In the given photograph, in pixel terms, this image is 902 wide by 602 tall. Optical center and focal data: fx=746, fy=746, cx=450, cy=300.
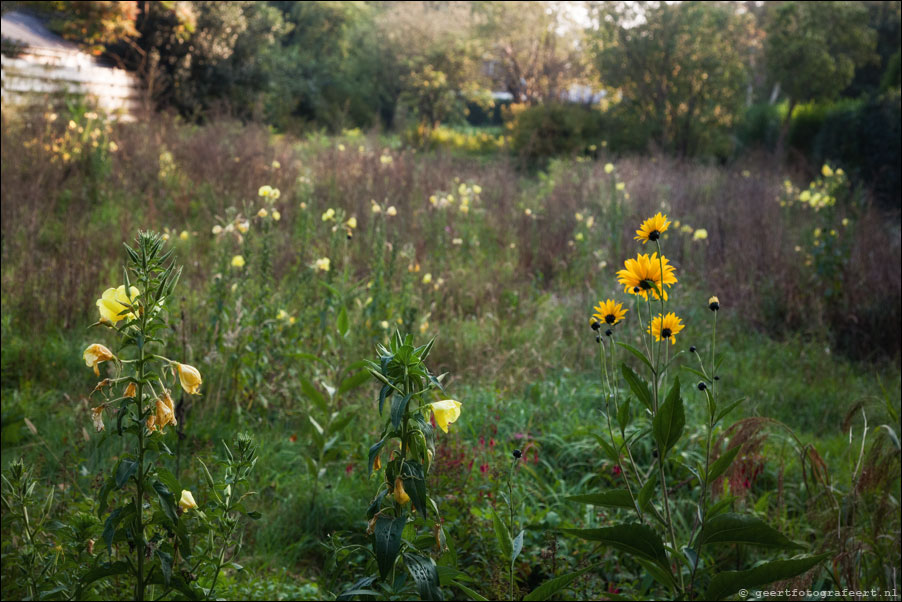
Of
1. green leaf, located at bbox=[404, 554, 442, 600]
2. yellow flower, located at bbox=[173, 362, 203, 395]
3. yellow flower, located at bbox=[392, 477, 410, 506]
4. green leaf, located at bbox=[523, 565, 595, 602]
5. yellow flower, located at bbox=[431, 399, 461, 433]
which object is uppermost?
yellow flower, located at bbox=[431, 399, 461, 433]

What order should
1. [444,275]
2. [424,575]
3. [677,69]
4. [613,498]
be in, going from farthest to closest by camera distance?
[677,69]
[444,275]
[613,498]
[424,575]

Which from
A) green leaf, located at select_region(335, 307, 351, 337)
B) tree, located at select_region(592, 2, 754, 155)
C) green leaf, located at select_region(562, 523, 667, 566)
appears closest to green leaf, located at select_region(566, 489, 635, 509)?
green leaf, located at select_region(562, 523, 667, 566)

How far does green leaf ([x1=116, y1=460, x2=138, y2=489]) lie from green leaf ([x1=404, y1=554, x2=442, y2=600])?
20.9 inches

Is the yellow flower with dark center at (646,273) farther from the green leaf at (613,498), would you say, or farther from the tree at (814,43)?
the tree at (814,43)

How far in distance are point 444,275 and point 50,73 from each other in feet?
22.5

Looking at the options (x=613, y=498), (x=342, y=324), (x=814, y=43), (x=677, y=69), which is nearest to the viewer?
(x=613, y=498)

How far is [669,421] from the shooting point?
1.56 metres

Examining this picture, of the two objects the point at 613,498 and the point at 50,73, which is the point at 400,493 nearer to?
the point at 613,498

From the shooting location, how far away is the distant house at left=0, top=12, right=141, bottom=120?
8.66 meters

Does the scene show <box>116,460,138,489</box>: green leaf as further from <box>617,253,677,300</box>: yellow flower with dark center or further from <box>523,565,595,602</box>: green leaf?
<box>617,253,677,300</box>: yellow flower with dark center

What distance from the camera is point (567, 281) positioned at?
19.8 ft

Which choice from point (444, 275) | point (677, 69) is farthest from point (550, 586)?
point (677, 69)

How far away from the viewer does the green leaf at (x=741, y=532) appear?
153 cm

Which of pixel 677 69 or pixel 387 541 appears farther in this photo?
pixel 677 69
